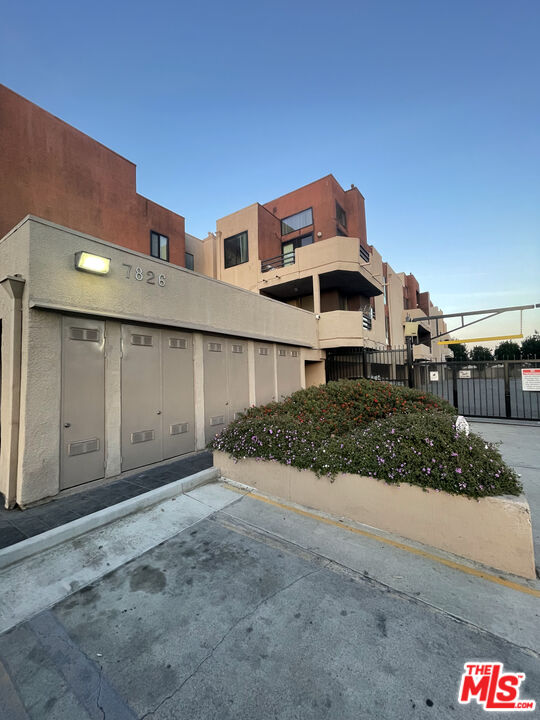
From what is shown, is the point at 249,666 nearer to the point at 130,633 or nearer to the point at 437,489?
the point at 130,633

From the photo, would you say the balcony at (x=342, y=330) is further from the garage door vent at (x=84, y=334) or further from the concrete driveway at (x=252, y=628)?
the concrete driveway at (x=252, y=628)

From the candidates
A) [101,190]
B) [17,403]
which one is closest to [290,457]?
[17,403]

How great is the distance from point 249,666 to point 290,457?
286 cm

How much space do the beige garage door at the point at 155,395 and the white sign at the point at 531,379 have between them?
35.9 feet

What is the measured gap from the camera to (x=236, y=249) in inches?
693

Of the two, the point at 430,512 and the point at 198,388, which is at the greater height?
the point at 198,388

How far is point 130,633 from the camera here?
7.83 ft

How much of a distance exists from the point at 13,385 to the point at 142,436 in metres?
2.36

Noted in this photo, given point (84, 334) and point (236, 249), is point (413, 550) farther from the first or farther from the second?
point (236, 249)

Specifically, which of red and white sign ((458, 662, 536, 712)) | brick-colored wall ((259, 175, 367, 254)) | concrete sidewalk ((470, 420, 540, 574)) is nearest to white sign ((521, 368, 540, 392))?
concrete sidewalk ((470, 420, 540, 574))

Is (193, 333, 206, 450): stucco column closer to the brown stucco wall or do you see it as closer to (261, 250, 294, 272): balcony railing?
the brown stucco wall

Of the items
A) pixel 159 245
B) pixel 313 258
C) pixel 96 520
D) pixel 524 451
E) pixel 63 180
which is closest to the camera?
pixel 96 520

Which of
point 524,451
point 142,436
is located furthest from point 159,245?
point 524,451

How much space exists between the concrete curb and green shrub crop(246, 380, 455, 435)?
1977 mm
